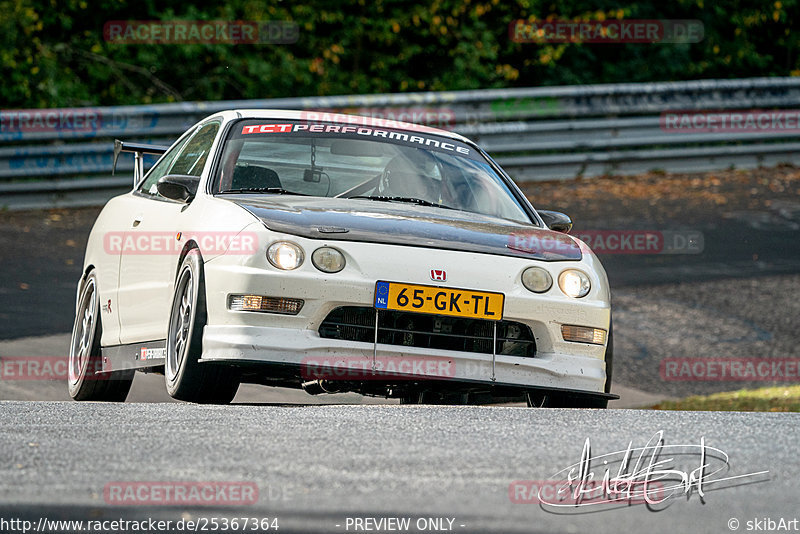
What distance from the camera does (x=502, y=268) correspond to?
5801 millimetres

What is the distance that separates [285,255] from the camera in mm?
5652

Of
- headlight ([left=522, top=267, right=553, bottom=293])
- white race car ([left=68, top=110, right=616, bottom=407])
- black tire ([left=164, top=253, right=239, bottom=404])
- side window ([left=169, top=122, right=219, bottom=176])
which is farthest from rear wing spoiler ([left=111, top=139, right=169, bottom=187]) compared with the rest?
headlight ([left=522, top=267, right=553, bottom=293])

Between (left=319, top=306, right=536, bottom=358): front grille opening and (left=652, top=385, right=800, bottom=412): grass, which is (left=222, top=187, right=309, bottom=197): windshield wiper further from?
(left=652, top=385, right=800, bottom=412): grass

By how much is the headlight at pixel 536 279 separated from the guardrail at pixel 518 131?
875cm

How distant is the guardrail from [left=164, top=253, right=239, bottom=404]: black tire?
8.10m

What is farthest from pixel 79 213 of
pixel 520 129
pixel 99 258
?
pixel 99 258

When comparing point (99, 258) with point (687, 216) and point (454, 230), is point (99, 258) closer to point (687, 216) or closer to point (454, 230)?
point (454, 230)

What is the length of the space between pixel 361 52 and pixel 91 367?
12.9 m

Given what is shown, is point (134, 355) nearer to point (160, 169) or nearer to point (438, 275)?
point (160, 169)

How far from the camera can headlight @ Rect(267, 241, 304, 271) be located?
5.64 m

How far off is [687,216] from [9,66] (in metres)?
8.61

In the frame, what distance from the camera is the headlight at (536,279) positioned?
19.2ft

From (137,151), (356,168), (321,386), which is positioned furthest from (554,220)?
(137,151)
